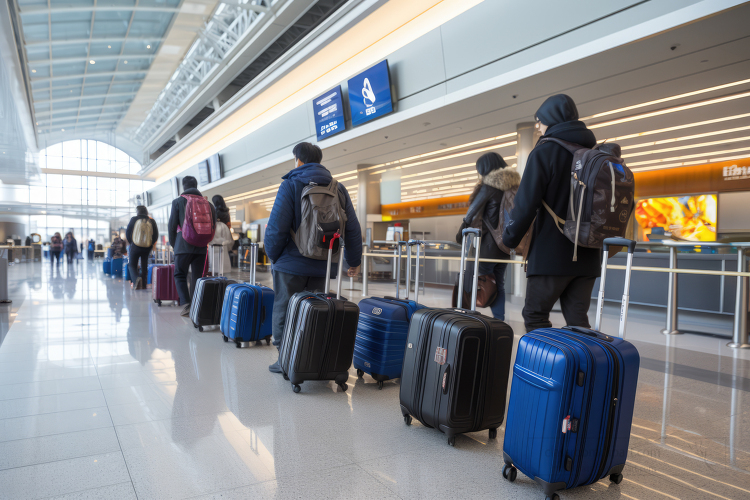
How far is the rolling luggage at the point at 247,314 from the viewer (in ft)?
13.5

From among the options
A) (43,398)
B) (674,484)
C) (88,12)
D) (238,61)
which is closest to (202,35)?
(238,61)

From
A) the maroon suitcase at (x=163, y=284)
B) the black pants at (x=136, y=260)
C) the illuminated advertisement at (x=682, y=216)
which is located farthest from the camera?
the black pants at (x=136, y=260)

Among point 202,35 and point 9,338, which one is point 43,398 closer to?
point 9,338

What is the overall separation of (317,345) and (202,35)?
13525mm

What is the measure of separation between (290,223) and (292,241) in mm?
147

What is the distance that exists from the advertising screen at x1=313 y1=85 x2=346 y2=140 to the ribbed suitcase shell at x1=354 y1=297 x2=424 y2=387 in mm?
7219

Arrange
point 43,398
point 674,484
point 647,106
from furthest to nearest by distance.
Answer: point 647,106 → point 43,398 → point 674,484

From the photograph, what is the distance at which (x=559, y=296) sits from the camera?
2.21m

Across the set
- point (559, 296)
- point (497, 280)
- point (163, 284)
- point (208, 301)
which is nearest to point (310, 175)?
point (559, 296)

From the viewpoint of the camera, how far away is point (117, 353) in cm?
382

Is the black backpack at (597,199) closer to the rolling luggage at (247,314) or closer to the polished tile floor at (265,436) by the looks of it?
the polished tile floor at (265,436)

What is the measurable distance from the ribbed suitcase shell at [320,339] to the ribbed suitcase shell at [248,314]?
1.35 m

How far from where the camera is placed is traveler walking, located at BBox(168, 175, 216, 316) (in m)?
5.30

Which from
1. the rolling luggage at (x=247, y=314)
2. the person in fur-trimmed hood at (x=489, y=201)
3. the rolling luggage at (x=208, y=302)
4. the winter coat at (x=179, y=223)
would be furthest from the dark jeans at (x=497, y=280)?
the winter coat at (x=179, y=223)
